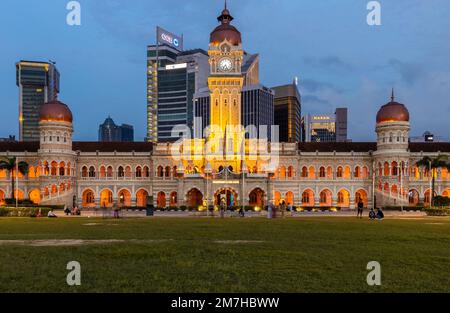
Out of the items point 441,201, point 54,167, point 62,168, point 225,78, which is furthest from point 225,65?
point 441,201

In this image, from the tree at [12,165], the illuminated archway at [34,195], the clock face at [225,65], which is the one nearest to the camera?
the tree at [12,165]

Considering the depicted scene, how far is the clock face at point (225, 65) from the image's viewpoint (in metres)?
79.8

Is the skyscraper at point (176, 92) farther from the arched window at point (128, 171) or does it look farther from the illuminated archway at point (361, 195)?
the illuminated archway at point (361, 195)

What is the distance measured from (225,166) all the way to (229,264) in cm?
A: 5891

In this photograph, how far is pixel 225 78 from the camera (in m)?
79.8

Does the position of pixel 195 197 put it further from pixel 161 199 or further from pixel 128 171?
pixel 128 171

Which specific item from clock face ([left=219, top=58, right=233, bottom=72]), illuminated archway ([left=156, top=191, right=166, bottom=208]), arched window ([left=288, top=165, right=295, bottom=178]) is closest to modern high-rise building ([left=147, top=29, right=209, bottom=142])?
clock face ([left=219, top=58, right=233, bottom=72])

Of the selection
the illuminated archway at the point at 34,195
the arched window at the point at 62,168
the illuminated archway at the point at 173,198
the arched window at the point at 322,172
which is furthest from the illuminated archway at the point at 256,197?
the illuminated archway at the point at 34,195

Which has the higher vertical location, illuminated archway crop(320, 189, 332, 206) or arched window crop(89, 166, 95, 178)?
arched window crop(89, 166, 95, 178)

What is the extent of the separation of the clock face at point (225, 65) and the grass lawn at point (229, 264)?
60630 millimetres

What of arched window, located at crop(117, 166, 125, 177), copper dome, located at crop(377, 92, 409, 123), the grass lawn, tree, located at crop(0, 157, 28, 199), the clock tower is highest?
the clock tower

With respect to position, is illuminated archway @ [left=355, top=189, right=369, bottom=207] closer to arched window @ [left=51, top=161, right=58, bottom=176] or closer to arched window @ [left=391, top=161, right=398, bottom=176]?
arched window @ [left=391, top=161, right=398, bottom=176]

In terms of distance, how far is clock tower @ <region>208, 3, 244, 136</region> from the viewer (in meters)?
79.5

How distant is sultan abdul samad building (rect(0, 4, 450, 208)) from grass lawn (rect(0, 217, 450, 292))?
5073 centimetres
